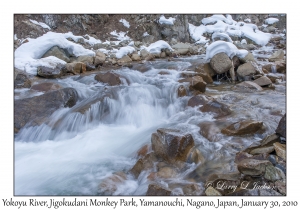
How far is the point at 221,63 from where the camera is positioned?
7.99 m

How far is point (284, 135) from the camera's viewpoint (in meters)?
3.40

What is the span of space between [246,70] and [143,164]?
6.04 m

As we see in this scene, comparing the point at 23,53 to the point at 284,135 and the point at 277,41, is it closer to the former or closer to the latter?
the point at 284,135

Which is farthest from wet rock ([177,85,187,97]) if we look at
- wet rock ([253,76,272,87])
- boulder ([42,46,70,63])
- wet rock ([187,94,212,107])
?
boulder ([42,46,70,63])

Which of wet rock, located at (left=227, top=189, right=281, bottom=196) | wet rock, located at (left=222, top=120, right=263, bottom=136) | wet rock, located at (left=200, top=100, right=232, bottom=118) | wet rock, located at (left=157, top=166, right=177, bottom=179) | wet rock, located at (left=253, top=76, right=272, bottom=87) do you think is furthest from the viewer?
wet rock, located at (left=253, top=76, right=272, bottom=87)

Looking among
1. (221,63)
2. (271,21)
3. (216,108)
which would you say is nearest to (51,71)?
(216,108)

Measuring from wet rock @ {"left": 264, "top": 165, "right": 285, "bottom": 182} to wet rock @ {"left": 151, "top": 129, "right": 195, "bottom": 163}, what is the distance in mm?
1025

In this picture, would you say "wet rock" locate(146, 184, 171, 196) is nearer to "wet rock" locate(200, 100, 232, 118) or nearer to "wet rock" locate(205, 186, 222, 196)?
"wet rock" locate(205, 186, 222, 196)

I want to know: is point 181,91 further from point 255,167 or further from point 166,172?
point 255,167

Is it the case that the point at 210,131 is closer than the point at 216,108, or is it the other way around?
the point at 210,131

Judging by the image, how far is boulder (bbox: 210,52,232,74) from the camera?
792 centimetres

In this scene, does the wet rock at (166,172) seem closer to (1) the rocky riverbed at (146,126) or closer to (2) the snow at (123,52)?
(1) the rocky riverbed at (146,126)

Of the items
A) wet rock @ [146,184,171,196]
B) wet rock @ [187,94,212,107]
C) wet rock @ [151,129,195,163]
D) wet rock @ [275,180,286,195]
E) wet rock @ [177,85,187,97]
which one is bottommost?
wet rock @ [146,184,171,196]

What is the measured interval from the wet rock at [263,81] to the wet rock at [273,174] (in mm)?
5287
